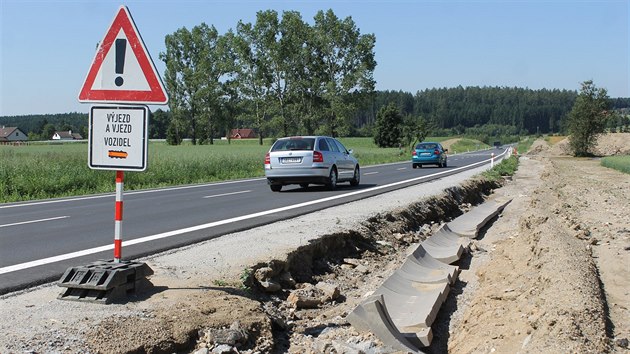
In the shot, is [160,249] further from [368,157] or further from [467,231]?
[368,157]

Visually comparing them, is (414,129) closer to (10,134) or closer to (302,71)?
(302,71)

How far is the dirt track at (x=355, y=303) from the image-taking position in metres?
5.00

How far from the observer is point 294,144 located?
64.3 feet

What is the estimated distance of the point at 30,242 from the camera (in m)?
9.30

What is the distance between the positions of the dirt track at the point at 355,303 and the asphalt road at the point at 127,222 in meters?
1.10

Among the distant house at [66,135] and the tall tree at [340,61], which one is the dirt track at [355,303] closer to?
the tall tree at [340,61]

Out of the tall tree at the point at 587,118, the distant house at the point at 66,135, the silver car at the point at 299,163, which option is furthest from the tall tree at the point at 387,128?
the silver car at the point at 299,163

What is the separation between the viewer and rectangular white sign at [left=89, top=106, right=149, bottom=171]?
6062mm

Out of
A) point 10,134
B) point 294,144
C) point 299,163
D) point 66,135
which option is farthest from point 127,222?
point 66,135

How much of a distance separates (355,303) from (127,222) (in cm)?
587

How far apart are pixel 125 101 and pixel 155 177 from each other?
2093cm

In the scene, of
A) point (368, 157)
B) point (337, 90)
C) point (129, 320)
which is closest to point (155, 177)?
point (129, 320)

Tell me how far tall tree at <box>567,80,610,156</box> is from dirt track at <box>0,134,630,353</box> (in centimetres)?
6352

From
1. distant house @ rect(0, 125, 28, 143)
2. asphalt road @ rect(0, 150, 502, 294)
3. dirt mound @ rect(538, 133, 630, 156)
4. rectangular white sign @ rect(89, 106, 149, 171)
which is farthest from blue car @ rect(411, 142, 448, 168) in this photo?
distant house @ rect(0, 125, 28, 143)
